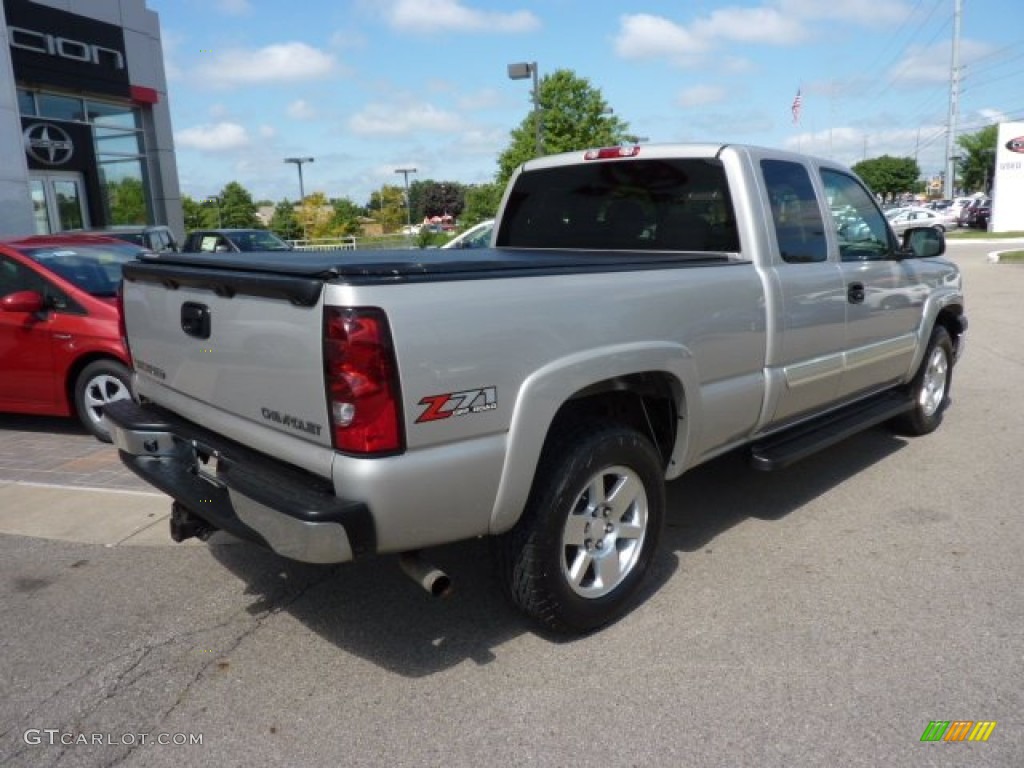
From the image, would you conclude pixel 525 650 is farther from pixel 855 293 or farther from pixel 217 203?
pixel 217 203

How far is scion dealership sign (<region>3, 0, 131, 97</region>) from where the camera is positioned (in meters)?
19.2

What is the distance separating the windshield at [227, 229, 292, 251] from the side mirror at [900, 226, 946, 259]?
14.6 m

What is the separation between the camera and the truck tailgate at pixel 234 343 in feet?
8.61

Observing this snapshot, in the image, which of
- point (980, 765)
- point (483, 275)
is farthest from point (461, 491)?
point (980, 765)

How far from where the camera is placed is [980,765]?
2518 millimetres

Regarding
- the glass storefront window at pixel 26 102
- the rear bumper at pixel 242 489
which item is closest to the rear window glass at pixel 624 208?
the rear bumper at pixel 242 489

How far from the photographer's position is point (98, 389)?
20.3 feet

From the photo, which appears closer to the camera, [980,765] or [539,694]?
[980,765]

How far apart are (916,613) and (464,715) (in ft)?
6.45

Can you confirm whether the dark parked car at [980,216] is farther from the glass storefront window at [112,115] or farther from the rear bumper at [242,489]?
the rear bumper at [242,489]

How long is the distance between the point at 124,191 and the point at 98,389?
19.8 meters

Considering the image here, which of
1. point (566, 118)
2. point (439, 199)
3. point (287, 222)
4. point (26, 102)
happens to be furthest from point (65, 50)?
point (439, 199)

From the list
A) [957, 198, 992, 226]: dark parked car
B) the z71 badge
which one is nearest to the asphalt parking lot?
the z71 badge

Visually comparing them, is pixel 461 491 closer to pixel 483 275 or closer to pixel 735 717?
pixel 483 275
